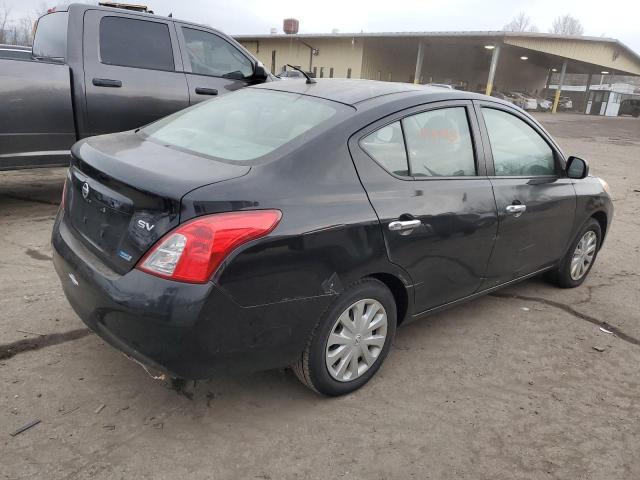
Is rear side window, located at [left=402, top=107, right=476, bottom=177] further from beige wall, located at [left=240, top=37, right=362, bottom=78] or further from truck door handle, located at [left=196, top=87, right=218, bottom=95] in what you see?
beige wall, located at [left=240, top=37, right=362, bottom=78]

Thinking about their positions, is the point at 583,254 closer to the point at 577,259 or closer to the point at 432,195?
the point at 577,259

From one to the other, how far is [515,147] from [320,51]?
33.9 meters

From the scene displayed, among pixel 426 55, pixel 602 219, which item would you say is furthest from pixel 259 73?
pixel 426 55

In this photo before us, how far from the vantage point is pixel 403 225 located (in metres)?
2.70

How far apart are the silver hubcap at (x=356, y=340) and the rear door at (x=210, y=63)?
419 cm

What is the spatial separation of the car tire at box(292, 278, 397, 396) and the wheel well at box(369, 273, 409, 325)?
0.16 feet

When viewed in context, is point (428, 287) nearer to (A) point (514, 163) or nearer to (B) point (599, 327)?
(A) point (514, 163)

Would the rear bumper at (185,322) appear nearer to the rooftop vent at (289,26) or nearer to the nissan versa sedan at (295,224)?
the nissan versa sedan at (295,224)

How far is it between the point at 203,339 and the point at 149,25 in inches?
189

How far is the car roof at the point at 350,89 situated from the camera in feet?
9.46

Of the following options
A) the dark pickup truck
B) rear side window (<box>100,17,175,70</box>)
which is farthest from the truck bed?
rear side window (<box>100,17,175,70</box>)

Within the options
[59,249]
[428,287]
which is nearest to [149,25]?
[59,249]

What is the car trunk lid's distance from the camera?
215 cm

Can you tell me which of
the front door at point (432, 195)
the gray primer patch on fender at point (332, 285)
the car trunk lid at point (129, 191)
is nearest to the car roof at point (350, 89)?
the front door at point (432, 195)
